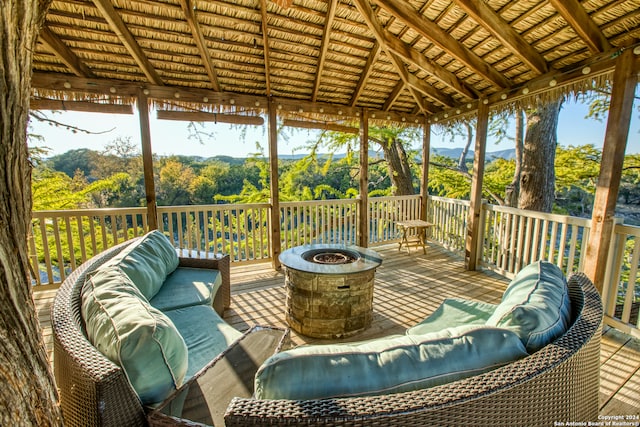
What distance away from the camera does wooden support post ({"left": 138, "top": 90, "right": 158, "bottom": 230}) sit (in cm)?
375

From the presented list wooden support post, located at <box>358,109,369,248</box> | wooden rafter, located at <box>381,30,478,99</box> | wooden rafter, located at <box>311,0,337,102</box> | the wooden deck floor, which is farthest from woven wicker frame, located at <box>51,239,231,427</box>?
wooden support post, located at <box>358,109,369,248</box>

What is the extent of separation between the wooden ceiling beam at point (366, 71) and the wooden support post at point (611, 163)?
2498 mm

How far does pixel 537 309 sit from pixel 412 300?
2297 millimetres

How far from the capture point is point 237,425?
750 mm

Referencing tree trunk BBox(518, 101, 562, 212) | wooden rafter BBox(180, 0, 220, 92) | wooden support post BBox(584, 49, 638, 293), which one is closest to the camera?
wooden support post BBox(584, 49, 638, 293)

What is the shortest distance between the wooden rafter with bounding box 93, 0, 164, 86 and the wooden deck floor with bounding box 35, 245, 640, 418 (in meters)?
2.88

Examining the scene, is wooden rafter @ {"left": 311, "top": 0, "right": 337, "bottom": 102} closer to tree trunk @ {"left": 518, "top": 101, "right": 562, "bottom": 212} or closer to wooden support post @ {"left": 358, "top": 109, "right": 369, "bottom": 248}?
wooden support post @ {"left": 358, "top": 109, "right": 369, "bottom": 248}

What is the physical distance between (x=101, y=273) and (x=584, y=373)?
2345mm

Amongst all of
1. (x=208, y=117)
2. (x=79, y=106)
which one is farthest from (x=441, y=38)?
(x=79, y=106)

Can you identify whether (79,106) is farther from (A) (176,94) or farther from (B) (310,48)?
(B) (310,48)

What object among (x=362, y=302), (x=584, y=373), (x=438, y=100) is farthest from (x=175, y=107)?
(x=584, y=373)

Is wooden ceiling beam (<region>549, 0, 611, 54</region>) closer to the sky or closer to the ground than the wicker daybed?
closer to the sky

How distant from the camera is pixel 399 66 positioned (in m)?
4.08

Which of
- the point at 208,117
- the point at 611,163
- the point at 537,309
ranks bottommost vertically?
the point at 537,309
